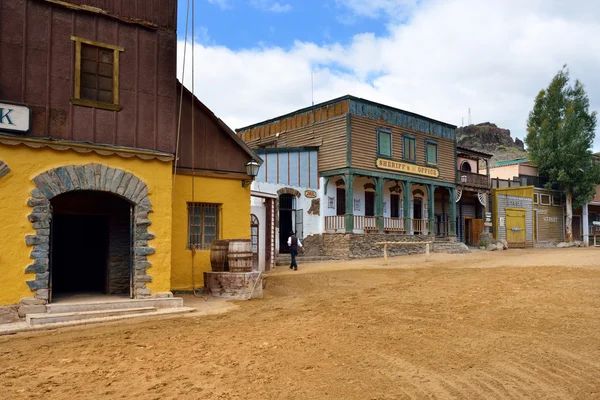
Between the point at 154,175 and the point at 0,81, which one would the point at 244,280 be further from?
the point at 0,81

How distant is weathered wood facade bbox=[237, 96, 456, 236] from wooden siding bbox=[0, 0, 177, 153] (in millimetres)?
13533

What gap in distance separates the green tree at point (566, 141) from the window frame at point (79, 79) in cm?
3096

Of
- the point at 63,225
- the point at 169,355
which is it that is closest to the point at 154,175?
the point at 63,225

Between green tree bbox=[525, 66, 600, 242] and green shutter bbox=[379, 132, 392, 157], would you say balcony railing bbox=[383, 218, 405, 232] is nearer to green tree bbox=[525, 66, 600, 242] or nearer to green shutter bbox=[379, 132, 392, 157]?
green shutter bbox=[379, 132, 392, 157]

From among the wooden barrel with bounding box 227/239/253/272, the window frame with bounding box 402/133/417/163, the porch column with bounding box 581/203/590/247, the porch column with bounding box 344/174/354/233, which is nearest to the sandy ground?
the wooden barrel with bounding box 227/239/253/272

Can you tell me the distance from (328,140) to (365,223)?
4370 mm

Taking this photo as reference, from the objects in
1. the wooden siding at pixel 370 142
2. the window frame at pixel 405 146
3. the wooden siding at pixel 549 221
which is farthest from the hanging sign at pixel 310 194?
the wooden siding at pixel 549 221

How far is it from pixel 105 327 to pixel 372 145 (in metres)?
17.7

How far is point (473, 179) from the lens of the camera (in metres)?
29.5

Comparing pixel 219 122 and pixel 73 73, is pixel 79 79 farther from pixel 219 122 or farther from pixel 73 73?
pixel 219 122

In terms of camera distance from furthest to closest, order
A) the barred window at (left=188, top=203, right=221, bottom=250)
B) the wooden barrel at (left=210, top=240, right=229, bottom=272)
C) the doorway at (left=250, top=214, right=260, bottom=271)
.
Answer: the doorway at (left=250, top=214, right=260, bottom=271) < the barred window at (left=188, top=203, right=221, bottom=250) < the wooden barrel at (left=210, top=240, right=229, bottom=272)

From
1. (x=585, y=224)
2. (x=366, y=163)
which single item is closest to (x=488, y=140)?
(x=585, y=224)

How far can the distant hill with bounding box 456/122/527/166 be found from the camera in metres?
56.2

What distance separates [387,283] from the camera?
44.3ft
